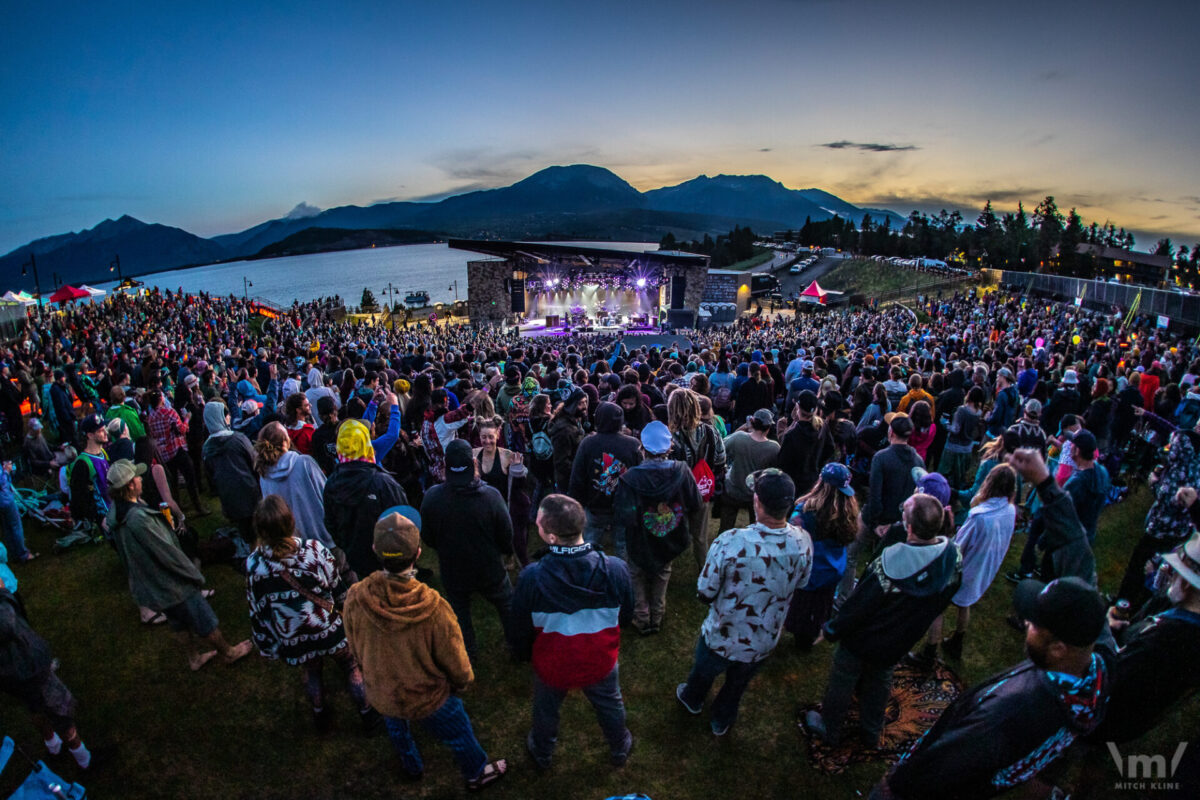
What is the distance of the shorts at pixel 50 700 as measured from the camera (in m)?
2.73

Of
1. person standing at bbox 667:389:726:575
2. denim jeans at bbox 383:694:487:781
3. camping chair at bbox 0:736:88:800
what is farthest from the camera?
person standing at bbox 667:389:726:575

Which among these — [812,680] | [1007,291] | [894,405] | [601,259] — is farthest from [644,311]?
[812,680]

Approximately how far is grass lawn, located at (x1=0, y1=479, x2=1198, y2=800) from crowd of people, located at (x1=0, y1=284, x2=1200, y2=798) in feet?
0.46

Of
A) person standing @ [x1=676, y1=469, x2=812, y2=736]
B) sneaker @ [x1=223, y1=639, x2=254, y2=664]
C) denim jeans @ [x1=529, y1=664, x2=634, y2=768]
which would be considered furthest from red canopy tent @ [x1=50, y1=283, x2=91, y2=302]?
person standing @ [x1=676, y1=469, x2=812, y2=736]

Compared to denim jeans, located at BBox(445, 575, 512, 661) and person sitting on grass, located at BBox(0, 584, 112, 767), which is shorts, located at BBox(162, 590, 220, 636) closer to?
person sitting on grass, located at BBox(0, 584, 112, 767)

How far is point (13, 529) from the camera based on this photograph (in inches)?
192

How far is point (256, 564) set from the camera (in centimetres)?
276


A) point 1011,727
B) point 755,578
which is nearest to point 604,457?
point 755,578

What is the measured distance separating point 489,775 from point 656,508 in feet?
5.54

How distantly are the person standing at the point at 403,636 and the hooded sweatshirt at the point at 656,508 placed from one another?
1.38m

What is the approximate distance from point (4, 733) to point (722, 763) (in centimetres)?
423

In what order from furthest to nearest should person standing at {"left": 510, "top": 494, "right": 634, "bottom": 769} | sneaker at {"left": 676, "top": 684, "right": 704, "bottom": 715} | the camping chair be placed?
1. sneaker at {"left": 676, "top": 684, "right": 704, "bottom": 715}
2. person standing at {"left": 510, "top": 494, "right": 634, "bottom": 769}
3. the camping chair

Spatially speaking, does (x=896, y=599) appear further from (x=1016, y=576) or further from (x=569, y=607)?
(x=1016, y=576)

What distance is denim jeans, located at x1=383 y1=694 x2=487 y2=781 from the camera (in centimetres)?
253
